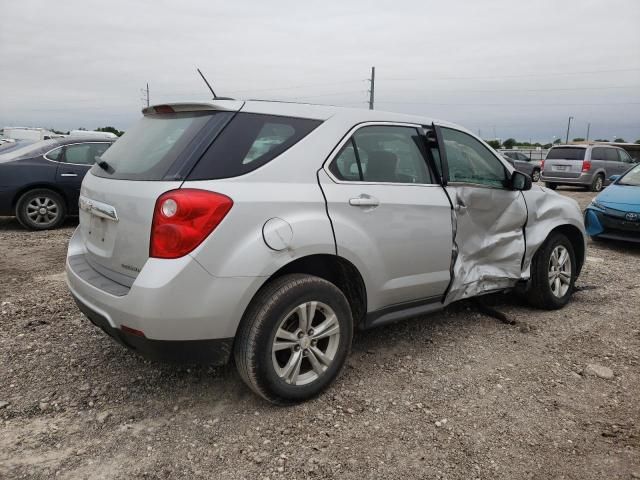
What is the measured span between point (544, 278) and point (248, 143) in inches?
117

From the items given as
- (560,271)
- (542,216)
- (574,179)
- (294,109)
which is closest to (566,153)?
(574,179)

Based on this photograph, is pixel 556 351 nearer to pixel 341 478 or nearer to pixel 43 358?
pixel 341 478

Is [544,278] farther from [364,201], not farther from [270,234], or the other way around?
[270,234]

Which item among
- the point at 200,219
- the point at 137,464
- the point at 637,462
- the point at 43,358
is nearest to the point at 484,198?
the point at 637,462

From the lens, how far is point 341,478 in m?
2.33

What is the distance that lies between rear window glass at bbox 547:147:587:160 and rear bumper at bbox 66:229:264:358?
17.2 m

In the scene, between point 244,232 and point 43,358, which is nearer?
point 244,232

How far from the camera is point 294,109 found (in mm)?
2990

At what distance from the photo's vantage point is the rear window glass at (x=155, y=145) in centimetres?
266

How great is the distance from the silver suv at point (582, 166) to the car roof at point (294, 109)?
610 inches

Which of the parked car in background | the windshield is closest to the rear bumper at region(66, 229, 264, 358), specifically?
the windshield

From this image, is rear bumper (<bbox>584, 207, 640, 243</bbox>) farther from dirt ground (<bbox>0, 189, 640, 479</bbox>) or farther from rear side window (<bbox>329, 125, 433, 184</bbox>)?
rear side window (<bbox>329, 125, 433, 184</bbox>)

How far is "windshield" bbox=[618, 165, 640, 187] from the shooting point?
26.0 feet

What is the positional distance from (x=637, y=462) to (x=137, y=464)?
93.1 inches
